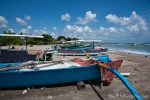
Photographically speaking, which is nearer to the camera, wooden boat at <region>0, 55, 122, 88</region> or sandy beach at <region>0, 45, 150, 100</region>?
sandy beach at <region>0, 45, 150, 100</region>

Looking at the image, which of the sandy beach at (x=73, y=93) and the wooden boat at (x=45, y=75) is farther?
the wooden boat at (x=45, y=75)

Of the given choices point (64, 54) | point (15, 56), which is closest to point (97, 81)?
point (15, 56)

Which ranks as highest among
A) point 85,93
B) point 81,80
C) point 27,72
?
point 27,72

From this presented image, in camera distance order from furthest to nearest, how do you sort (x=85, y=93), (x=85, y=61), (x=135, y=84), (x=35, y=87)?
(x=85, y=61), (x=135, y=84), (x=35, y=87), (x=85, y=93)

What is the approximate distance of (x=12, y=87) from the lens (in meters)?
4.18

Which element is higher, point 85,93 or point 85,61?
point 85,61

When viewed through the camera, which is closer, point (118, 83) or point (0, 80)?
point (0, 80)

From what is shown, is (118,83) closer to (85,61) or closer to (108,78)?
(108,78)

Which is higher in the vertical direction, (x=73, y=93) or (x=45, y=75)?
(x=45, y=75)

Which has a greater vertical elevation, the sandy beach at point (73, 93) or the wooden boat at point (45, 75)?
the wooden boat at point (45, 75)

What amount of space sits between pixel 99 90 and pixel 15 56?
214 inches

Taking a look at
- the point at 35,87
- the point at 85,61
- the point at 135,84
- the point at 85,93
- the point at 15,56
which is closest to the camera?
the point at 85,93

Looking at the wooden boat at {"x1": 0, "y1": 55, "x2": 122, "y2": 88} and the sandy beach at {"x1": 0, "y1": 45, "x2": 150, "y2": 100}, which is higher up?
the wooden boat at {"x1": 0, "y1": 55, "x2": 122, "y2": 88}

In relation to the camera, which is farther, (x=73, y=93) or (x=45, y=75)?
(x=45, y=75)
